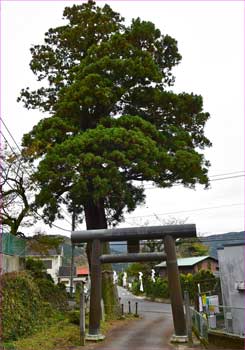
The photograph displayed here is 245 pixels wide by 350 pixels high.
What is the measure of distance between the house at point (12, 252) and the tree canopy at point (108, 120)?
195 cm

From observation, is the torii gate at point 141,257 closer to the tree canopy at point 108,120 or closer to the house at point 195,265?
the tree canopy at point 108,120

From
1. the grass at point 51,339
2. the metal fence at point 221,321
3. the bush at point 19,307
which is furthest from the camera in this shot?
the metal fence at point 221,321

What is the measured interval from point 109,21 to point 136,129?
7.13 metres

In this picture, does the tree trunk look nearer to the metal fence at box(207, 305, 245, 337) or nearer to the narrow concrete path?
the narrow concrete path

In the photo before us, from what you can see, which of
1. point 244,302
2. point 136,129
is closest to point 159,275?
point 244,302

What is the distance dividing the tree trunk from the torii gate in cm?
513

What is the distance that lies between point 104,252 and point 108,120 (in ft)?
20.7

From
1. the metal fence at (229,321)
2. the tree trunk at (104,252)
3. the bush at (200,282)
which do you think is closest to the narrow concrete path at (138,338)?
the tree trunk at (104,252)

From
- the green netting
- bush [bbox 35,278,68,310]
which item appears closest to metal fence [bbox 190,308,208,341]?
bush [bbox 35,278,68,310]

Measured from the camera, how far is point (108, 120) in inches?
645

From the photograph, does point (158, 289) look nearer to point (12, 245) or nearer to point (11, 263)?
point (12, 245)

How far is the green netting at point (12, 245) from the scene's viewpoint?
1357 centimetres

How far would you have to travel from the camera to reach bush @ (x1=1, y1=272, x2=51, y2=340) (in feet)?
33.9

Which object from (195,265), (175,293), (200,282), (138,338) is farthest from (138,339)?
(195,265)
